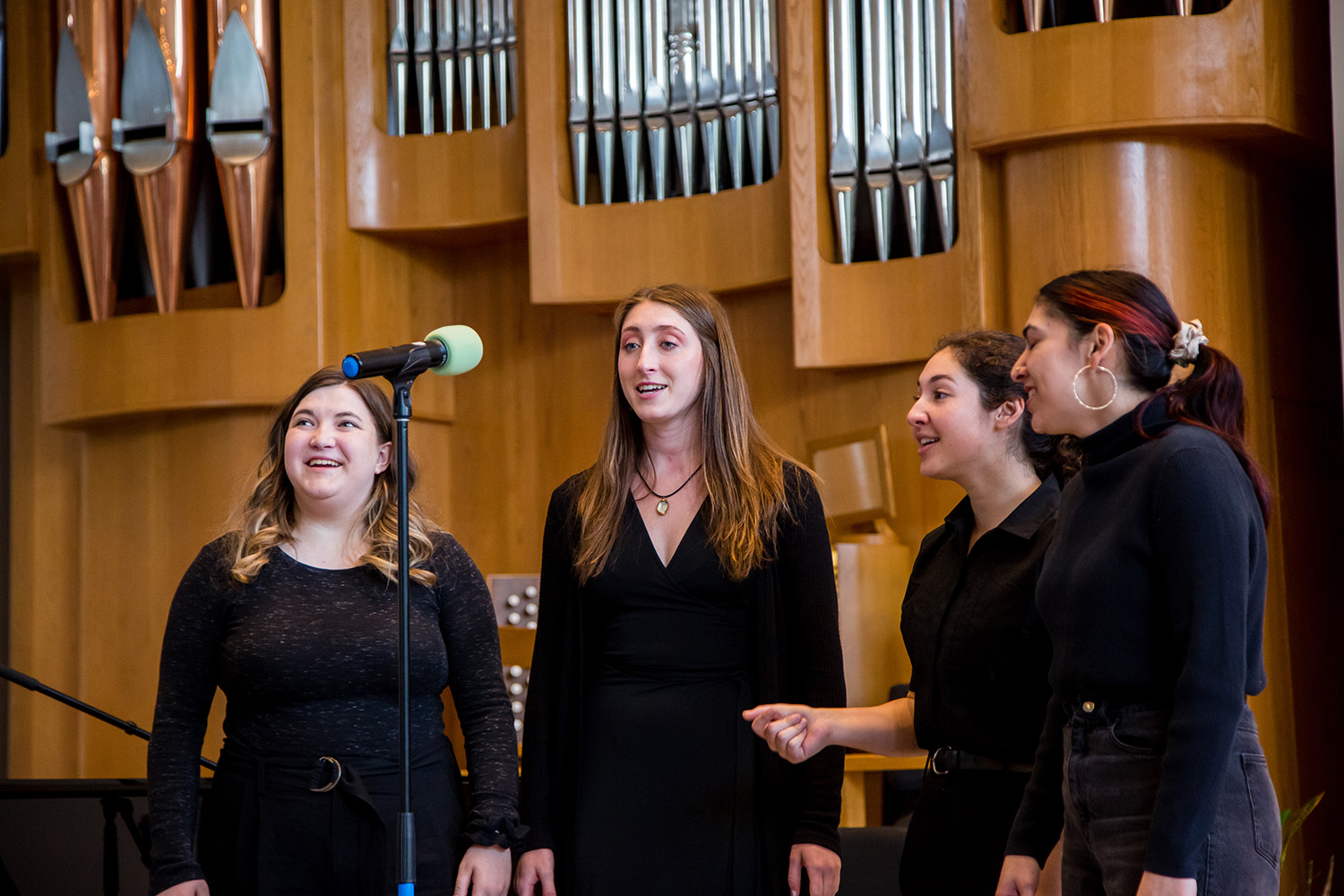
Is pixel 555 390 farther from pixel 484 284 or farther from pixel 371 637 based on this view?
pixel 371 637

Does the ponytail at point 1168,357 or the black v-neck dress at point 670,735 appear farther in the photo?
the black v-neck dress at point 670,735

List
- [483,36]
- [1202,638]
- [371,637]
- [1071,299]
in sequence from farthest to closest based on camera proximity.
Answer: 1. [483,36]
2. [371,637]
3. [1071,299]
4. [1202,638]

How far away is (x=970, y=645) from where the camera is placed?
2.18 metres

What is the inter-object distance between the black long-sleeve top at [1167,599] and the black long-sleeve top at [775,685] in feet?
1.70

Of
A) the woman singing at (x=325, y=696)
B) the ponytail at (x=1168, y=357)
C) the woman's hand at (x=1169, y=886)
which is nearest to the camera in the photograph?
the woman's hand at (x=1169, y=886)

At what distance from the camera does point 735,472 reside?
247 centimetres

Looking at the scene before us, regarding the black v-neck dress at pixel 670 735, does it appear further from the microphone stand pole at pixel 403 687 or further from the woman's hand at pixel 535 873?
the microphone stand pole at pixel 403 687

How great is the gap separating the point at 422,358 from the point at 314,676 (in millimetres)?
714

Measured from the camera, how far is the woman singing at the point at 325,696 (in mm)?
2365

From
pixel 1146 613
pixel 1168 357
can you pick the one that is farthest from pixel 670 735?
pixel 1168 357

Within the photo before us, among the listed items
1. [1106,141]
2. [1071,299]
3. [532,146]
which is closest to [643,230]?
[532,146]

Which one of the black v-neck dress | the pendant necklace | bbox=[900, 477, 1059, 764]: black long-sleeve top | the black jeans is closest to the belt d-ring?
the black v-neck dress

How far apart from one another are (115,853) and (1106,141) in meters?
3.20

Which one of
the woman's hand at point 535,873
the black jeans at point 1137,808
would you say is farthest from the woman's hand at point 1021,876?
the woman's hand at point 535,873
